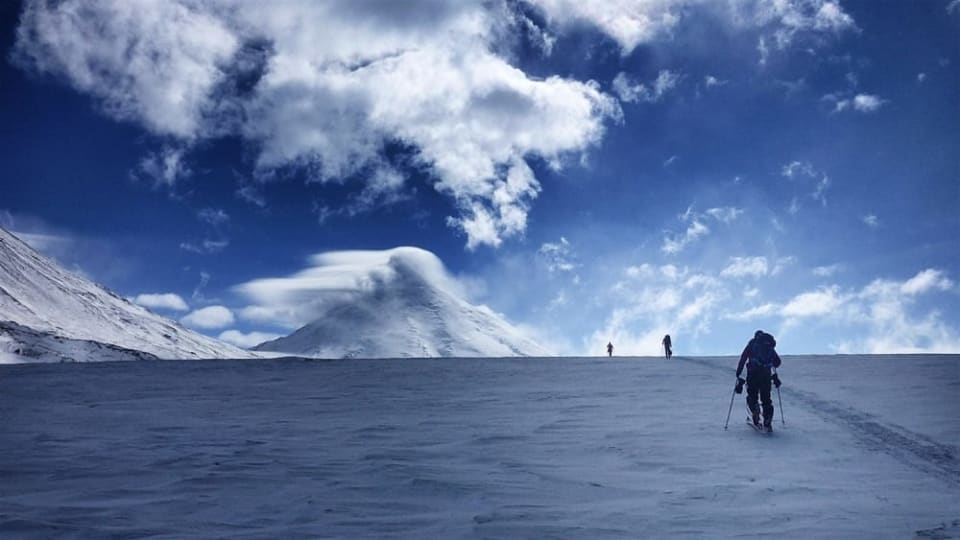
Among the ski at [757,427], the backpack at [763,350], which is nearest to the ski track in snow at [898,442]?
the ski at [757,427]

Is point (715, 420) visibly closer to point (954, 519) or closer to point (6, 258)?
point (954, 519)

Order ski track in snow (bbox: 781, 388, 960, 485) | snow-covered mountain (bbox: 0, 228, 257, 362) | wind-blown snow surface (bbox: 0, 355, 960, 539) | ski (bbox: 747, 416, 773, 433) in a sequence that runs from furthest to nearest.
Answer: snow-covered mountain (bbox: 0, 228, 257, 362) → ski (bbox: 747, 416, 773, 433) → ski track in snow (bbox: 781, 388, 960, 485) → wind-blown snow surface (bbox: 0, 355, 960, 539)

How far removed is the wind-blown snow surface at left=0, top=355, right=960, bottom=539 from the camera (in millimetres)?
7742

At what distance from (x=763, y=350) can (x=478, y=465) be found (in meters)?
7.75

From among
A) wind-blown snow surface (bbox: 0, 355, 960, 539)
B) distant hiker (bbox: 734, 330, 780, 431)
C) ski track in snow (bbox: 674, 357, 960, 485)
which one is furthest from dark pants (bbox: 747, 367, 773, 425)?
ski track in snow (bbox: 674, 357, 960, 485)

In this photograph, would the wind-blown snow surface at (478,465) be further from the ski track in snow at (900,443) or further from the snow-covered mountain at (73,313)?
the snow-covered mountain at (73,313)

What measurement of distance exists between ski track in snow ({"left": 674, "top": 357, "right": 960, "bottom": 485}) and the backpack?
211cm

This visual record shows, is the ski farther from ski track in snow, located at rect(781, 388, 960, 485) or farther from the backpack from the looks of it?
ski track in snow, located at rect(781, 388, 960, 485)

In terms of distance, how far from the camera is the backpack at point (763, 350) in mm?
15578

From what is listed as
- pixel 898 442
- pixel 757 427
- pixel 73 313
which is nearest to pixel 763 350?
pixel 757 427

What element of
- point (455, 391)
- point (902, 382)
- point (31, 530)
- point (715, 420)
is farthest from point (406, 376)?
point (31, 530)

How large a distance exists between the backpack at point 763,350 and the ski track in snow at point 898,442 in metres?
2.11

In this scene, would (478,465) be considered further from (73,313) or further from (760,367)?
(73,313)

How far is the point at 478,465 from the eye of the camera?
11320 millimetres
